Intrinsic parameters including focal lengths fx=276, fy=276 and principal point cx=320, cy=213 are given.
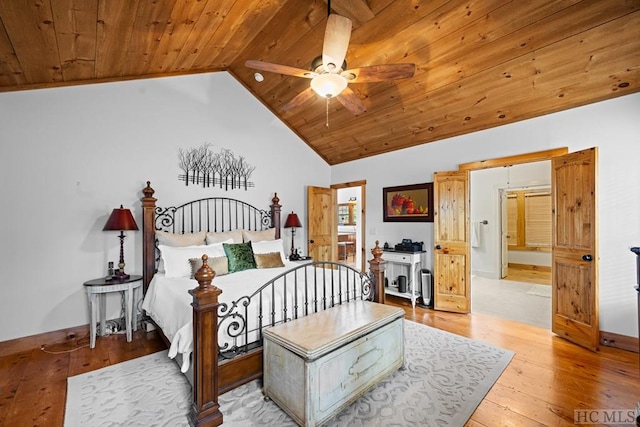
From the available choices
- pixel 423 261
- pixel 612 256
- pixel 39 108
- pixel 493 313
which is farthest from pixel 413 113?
pixel 39 108

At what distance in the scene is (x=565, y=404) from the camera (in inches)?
82.4

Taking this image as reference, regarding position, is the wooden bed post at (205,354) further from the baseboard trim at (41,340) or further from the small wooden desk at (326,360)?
the baseboard trim at (41,340)

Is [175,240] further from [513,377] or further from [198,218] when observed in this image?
[513,377]

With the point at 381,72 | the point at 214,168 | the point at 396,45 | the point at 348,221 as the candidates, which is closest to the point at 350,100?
the point at 381,72

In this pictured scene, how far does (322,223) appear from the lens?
581 cm

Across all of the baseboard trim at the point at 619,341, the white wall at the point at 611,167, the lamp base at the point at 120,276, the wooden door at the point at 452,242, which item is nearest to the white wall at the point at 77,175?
the lamp base at the point at 120,276

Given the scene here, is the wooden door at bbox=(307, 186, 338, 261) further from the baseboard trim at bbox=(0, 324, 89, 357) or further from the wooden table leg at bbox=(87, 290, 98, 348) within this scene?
the baseboard trim at bbox=(0, 324, 89, 357)

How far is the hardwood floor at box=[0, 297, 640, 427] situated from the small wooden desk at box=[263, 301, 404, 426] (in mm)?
764

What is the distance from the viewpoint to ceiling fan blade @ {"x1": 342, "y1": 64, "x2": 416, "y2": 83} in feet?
7.93

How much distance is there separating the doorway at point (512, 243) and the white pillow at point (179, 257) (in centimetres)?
413

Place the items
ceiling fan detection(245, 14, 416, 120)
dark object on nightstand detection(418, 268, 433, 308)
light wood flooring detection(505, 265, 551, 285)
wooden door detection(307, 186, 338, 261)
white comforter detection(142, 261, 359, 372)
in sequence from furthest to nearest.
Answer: light wood flooring detection(505, 265, 551, 285), wooden door detection(307, 186, 338, 261), dark object on nightstand detection(418, 268, 433, 308), ceiling fan detection(245, 14, 416, 120), white comforter detection(142, 261, 359, 372)

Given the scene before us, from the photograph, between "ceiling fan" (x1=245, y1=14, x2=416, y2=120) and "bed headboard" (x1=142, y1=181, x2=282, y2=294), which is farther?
"bed headboard" (x1=142, y1=181, x2=282, y2=294)

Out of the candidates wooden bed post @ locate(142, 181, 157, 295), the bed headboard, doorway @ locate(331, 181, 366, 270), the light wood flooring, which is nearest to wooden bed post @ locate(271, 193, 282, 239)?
the bed headboard

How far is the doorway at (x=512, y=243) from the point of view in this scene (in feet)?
14.9
